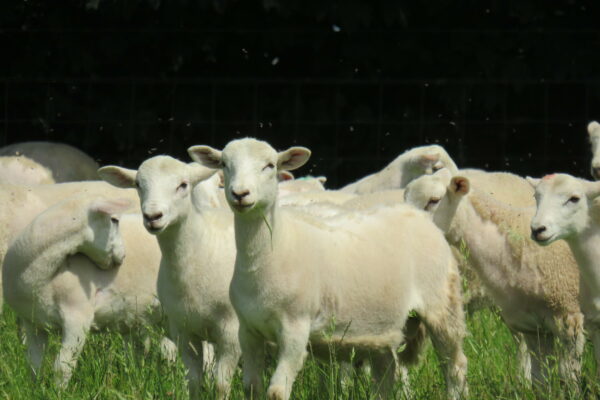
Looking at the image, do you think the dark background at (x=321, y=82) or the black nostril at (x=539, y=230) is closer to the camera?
the black nostril at (x=539, y=230)

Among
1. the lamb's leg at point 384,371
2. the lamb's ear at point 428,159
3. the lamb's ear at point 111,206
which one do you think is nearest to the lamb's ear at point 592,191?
the lamb's leg at point 384,371

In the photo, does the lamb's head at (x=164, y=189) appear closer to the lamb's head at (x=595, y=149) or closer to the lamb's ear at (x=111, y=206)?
the lamb's ear at (x=111, y=206)

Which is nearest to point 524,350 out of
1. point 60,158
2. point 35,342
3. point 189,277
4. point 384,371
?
point 384,371

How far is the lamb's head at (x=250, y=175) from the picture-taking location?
15.9 ft

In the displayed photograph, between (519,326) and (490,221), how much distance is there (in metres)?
0.60

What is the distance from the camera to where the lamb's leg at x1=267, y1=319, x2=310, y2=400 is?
4848 millimetres

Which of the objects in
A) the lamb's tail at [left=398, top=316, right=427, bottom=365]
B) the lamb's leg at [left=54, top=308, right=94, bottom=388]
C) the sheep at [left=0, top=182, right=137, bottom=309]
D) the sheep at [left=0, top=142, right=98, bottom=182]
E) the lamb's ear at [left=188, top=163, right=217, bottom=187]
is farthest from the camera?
the sheep at [left=0, top=142, right=98, bottom=182]

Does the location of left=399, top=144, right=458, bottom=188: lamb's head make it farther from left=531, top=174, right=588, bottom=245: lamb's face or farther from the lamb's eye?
left=531, top=174, right=588, bottom=245: lamb's face

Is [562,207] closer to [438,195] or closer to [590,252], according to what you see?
[590,252]

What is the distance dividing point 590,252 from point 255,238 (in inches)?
64.0

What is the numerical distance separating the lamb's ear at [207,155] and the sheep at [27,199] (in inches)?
88.5

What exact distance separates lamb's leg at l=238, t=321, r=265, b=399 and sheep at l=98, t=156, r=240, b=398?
1.24 ft

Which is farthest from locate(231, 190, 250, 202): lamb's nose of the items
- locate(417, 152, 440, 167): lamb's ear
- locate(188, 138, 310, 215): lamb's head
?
locate(417, 152, 440, 167): lamb's ear

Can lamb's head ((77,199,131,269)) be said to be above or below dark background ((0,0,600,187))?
below
